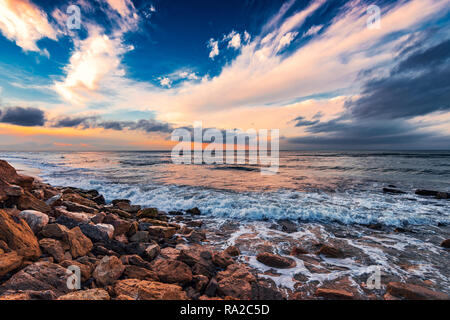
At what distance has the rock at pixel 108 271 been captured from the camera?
351 centimetres

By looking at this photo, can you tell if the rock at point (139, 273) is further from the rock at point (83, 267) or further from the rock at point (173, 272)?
the rock at point (83, 267)

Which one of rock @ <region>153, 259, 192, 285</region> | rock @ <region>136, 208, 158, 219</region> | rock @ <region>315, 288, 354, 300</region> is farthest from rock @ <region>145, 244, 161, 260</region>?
rock @ <region>315, 288, 354, 300</region>

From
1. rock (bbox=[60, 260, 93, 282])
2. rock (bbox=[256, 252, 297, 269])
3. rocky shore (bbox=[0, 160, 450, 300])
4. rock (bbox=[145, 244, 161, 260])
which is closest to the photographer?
rocky shore (bbox=[0, 160, 450, 300])

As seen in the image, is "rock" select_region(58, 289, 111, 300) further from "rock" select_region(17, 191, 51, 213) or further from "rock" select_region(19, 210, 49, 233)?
"rock" select_region(17, 191, 51, 213)

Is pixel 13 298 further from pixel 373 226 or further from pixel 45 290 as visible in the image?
pixel 373 226

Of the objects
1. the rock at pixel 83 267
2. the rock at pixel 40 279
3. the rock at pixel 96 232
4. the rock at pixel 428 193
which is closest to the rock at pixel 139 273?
the rock at pixel 83 267

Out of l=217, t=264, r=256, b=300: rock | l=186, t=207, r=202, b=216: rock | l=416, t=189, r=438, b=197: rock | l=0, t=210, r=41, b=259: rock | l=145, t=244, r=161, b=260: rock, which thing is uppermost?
l=0, t=210, r=41, b=259: rock

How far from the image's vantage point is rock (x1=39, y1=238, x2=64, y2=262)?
379 cm

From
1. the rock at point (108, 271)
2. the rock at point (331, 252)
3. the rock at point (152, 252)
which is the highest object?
the rock at point (108, 271)

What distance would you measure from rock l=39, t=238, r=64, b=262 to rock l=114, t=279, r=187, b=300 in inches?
58.1

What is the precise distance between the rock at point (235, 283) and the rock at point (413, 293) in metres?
2.85

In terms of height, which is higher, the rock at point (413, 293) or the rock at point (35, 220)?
the rock at point (35, 220)
